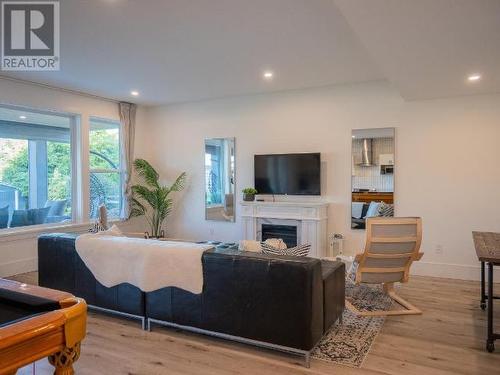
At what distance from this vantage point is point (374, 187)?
5371 millimetres

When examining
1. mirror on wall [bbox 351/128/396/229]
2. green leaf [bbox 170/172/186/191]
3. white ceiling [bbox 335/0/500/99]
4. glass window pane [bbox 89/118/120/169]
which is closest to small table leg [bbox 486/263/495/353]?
white ceiling [bbox 335/0/500/99]

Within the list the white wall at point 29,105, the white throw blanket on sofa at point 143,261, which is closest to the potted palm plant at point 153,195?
the white wall at point 29,105

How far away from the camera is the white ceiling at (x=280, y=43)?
2674mm

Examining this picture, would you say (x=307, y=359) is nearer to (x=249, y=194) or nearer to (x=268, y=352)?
(x=268, y=352)

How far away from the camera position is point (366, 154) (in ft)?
17.8

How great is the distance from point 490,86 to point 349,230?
8.54ft

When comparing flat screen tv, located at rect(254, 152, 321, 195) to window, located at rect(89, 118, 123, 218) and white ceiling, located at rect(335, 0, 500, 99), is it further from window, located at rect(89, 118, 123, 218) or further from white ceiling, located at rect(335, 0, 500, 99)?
window, located at rect(89, 118, 123, 218)

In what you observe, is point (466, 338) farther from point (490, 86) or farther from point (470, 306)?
point (490, 86)

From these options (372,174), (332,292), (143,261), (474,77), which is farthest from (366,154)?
(143,261)

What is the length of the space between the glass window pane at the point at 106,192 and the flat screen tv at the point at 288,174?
8.75ft

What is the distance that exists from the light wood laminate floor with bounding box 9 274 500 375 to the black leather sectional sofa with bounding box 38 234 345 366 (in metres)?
0.13

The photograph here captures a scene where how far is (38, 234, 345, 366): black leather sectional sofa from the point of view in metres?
2.56

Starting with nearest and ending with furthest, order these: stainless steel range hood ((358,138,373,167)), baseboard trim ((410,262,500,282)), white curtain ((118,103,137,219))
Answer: baseboard trim ((410,262,500,282))
stainless steel range hood ((358,138,373,167))
white curtain ((118,103,137,219))

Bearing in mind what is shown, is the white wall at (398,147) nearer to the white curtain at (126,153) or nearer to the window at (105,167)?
the white curtain at (126,153)
